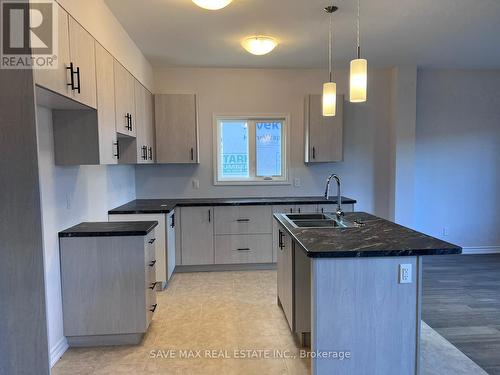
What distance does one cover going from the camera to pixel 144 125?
3.77 metres

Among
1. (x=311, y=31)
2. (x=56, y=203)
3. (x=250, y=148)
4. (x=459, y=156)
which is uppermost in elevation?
(x=311, y=31)

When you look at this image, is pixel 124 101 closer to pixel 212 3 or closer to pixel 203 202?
pixel 212 3

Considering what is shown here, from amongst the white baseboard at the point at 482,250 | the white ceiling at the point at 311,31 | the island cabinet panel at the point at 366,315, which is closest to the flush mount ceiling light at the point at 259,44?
the white ceiling at the point at 311,31

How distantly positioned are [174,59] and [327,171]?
8.51 ft

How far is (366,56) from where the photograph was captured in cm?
405

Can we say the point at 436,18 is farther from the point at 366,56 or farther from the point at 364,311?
the point at 364,311

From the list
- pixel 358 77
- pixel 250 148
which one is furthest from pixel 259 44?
pixel 250 148

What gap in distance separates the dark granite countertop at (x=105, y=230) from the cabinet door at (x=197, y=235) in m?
1.43

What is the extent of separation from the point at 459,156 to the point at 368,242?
150 inches

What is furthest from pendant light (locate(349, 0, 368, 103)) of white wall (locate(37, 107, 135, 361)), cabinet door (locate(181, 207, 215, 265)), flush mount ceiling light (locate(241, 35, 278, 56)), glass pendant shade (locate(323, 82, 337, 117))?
cabinet door (locate(181, 207, 215, 265))

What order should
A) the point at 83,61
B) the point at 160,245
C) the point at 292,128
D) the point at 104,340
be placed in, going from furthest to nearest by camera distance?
1. the point at 292,128
2. the point at 160,245
3. the point at 104,340
4. the point at 83,61

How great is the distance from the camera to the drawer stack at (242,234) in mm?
4070

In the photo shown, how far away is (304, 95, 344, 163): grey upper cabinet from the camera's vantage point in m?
4.34

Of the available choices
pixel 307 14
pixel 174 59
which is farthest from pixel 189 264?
pixel 307 14
